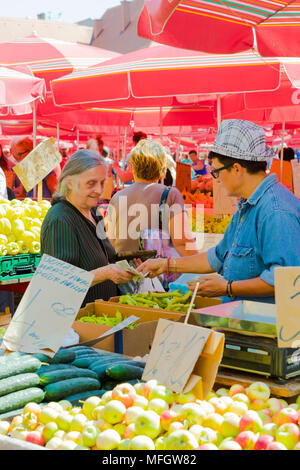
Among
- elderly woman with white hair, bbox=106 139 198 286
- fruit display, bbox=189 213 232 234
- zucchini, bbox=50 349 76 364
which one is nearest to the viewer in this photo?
zucchini, bbox=50 349 76 364

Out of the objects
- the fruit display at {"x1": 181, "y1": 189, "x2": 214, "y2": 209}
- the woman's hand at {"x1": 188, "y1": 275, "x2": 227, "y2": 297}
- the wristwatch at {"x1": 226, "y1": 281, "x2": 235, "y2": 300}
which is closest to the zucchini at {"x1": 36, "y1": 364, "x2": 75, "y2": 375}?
the woman's hand at {"x1": 188, "y1": 275, "x2": 227, "y2": 297}

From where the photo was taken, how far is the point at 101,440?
183 centimetres

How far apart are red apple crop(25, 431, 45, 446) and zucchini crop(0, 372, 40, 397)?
0.43m

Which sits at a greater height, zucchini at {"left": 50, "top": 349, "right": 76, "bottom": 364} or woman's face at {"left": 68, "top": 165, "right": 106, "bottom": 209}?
woman's face at {"left": 68, "top": 165, "right": 106, "bottom": 209}

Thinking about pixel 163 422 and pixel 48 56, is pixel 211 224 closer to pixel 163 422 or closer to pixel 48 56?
pixel 48 56

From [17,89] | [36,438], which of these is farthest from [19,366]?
[17,89]

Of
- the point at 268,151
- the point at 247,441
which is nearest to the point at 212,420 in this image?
the point at 247,441

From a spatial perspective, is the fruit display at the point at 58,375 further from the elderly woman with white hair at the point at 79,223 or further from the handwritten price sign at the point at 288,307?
the elderly woman with white hair at the point at 79,223

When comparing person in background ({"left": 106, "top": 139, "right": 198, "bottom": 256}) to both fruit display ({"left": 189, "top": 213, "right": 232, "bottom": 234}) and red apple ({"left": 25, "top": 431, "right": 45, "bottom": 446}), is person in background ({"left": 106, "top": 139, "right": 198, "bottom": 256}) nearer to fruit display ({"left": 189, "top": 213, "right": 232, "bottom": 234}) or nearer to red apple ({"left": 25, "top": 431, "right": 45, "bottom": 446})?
fruit display ({"left": 189, "top": 213, "right": 232, "bottom": 234})

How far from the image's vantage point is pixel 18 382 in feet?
7.80

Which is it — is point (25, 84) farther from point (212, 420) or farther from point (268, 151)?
point (212, 420)

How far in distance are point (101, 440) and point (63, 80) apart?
5232 millimetres

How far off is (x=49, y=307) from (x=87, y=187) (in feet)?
4.93

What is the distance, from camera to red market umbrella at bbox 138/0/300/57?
136 inches
